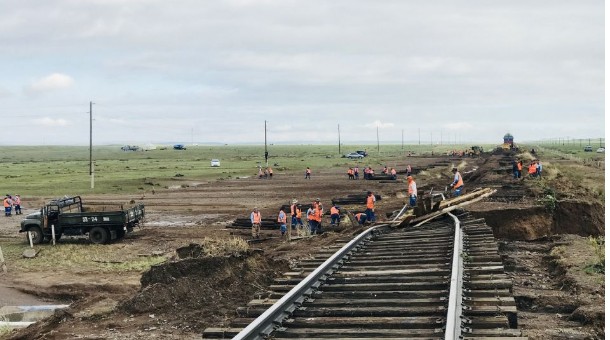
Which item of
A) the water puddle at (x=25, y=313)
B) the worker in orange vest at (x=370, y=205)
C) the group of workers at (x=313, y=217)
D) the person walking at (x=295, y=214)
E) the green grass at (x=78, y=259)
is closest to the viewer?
the water puddle at (x=25, y=313)

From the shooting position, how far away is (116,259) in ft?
82.6

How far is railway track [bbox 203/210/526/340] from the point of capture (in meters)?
7.50

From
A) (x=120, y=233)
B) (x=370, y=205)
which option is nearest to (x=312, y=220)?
(x=370, y=205)

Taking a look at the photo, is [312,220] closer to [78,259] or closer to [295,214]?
[295,214]

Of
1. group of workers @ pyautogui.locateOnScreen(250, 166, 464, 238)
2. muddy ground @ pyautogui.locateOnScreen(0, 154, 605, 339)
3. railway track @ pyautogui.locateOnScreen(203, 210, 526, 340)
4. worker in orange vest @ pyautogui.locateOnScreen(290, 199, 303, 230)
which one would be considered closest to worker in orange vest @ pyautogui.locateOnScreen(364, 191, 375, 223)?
group of workers @ pyautogui.locateOnScreen(250, 166, 464, 238)

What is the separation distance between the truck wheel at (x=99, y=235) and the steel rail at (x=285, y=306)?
19.5m

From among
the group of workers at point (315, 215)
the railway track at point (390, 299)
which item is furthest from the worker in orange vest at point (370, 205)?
the railway track at point (390, 299)

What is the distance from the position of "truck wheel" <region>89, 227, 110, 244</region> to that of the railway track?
18441 millimetres

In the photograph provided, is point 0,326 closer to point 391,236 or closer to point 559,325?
point 391,236

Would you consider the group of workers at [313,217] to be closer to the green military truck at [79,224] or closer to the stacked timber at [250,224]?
the stacked timber at [250,224]

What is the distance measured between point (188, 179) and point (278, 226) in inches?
1736

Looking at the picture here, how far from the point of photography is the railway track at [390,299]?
7500 mm

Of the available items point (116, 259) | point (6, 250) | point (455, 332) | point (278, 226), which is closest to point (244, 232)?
point (278, 226)

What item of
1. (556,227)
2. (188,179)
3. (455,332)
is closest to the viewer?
(455,332)
